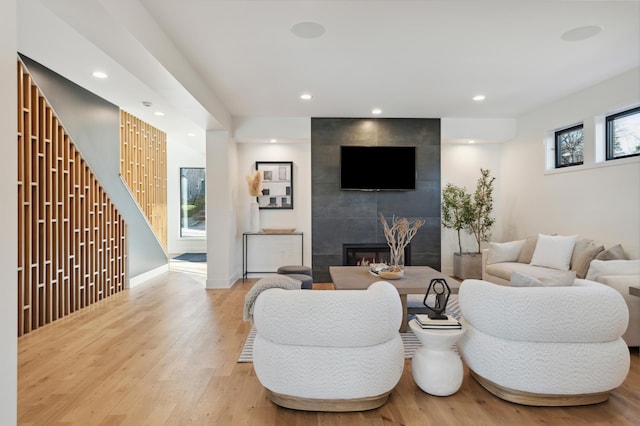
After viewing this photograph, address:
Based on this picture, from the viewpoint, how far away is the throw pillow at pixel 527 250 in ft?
16.0

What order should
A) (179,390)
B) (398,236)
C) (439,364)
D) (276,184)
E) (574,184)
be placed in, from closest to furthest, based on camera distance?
(439,364), (179,390), (398,236), (574,184), (276,184)

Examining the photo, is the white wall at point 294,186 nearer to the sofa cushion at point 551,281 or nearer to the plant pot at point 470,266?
the plant pot at point 470,266

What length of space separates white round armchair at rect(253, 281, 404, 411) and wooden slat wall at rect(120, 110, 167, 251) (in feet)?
15.3

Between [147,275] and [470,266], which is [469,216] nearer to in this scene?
[470,266]

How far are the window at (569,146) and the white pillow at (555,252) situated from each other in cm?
122

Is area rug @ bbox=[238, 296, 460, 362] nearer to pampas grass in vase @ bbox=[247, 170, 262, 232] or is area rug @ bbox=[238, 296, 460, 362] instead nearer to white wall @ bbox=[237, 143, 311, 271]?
pampas grass in vase @ bbox=[247, 170, 262, 232]

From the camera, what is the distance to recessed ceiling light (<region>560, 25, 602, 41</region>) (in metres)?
3.02

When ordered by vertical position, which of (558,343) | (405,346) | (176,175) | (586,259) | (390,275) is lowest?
(405,346)

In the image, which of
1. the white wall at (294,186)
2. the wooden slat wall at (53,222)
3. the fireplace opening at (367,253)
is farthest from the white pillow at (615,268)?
the wooden slat wall at (53,222)

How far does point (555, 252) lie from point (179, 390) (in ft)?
14.3

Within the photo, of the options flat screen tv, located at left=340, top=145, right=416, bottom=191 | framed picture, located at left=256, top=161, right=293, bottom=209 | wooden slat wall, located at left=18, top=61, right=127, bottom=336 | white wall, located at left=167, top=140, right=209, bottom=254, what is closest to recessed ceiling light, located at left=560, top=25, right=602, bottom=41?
flat screen tv, located at left=340, top=145, right=416, bottom=191

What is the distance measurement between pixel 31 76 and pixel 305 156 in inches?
154

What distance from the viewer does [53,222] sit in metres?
3.83

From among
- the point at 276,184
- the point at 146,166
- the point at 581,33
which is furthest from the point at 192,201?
the point at 581,33
